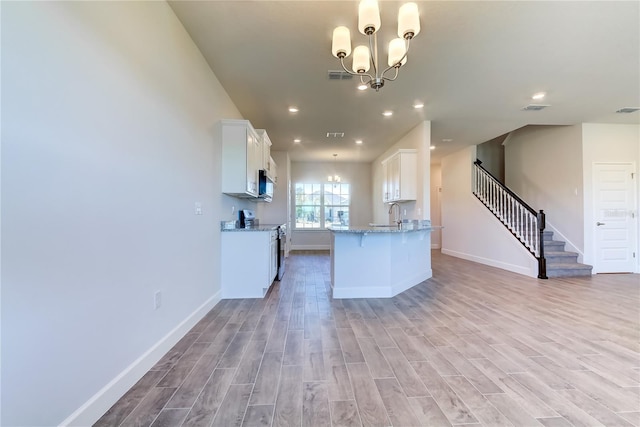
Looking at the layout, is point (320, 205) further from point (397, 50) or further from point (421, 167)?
point (397, 50)

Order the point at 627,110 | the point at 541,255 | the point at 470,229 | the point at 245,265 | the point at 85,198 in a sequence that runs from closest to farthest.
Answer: the point at 85,198 → the point at 245,265 → the point at 627,110 → the point at 541,255 → the point at 470,229

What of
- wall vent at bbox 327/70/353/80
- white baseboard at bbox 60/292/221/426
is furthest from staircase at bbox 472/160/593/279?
white baseboard at bbox 60/292/221/426

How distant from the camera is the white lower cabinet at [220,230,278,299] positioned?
3.62 m

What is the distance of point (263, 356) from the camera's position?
2.16 m

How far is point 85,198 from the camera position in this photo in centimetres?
141

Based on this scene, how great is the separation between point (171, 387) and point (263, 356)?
2.13 feet

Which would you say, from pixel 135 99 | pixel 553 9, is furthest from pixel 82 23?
pixel 553 9

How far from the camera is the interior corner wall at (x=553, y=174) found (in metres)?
5.20

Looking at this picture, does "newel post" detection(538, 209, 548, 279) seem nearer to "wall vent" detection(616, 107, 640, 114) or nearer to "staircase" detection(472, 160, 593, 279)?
"staircase" detection(472, 160, 593, 279)

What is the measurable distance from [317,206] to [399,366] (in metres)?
7.17

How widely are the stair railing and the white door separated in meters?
1.08

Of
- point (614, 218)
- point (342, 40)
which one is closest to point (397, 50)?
point (342, 40)

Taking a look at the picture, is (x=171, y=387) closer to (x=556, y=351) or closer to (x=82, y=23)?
(x=82, y=23)

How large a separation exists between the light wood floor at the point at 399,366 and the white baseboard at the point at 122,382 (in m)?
0.05
